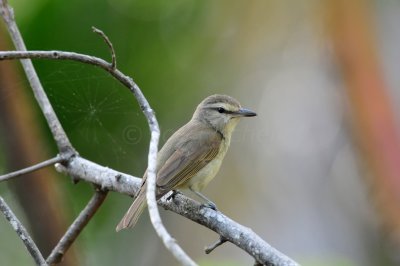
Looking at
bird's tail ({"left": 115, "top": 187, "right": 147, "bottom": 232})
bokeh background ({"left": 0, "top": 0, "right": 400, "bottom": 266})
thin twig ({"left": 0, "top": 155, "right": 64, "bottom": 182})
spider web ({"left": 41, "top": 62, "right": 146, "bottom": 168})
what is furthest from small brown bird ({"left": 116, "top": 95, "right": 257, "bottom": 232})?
spider web ({"left": 41, "top": 62, "right": 146, "bottom": 168})

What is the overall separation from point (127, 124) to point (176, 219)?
145 cm

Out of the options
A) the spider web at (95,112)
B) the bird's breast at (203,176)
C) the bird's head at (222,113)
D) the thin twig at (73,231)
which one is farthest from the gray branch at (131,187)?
the spider web at (95,112)

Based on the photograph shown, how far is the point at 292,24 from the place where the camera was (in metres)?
6.48

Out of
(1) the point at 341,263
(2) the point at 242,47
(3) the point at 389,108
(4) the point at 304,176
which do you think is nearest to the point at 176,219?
(4) the point at 304,176

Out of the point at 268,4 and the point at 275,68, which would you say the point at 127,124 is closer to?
the point at 268,4

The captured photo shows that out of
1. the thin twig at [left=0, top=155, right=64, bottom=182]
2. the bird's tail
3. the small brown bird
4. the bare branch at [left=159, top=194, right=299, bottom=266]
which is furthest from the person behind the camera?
the small brown bird

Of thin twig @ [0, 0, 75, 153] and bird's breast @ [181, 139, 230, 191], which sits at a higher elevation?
thin twig @ [0, 0, 75, 153]

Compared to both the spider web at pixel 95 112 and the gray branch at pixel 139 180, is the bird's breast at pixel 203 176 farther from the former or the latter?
the spider web at pixel 95 112

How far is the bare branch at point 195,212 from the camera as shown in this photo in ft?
9.43

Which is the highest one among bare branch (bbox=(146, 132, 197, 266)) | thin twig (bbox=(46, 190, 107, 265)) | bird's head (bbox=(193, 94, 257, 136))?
bare branch (bbox=(146, 132, 197, 266))

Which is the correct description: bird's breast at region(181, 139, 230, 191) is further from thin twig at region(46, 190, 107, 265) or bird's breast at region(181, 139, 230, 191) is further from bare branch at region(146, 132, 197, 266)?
bare branch at region(146, 132, 197, 266)

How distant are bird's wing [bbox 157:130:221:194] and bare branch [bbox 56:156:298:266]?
114mm

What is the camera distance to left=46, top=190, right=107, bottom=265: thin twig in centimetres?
381

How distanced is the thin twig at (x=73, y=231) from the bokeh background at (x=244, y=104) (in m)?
0.43
